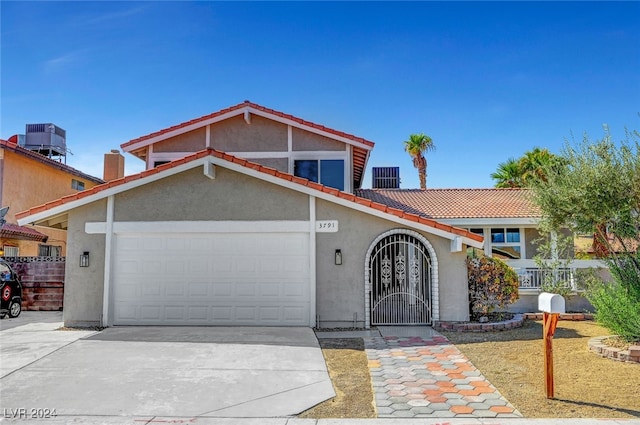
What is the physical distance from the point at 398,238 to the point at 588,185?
15.4 feet

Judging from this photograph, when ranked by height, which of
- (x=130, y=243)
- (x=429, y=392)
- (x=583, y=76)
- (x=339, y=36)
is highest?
(x=339, y=36)

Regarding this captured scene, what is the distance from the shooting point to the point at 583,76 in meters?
16.7

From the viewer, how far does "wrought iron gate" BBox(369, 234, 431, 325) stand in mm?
12625

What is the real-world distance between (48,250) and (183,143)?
12.3 meters

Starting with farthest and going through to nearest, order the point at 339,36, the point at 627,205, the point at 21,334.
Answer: the point at 339,36 < the point at 21,334 < the point at 627,205

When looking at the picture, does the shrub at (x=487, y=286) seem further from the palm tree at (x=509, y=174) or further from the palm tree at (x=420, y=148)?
the palm tree at (x=420, y=148)

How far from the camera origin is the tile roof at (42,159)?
70.2 ft

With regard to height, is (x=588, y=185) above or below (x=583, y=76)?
below

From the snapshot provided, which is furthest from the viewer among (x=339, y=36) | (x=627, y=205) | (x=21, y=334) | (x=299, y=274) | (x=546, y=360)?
(x=339, y=36)

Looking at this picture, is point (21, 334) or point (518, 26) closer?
point (21, 334)

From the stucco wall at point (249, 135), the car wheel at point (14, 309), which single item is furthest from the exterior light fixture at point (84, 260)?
the stucco wall at point (249, 135)

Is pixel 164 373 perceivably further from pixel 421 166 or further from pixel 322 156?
pixel 421 166

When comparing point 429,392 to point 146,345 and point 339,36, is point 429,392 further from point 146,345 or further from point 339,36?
point 339,36

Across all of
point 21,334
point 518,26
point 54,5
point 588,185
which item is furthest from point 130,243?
point 518,26
